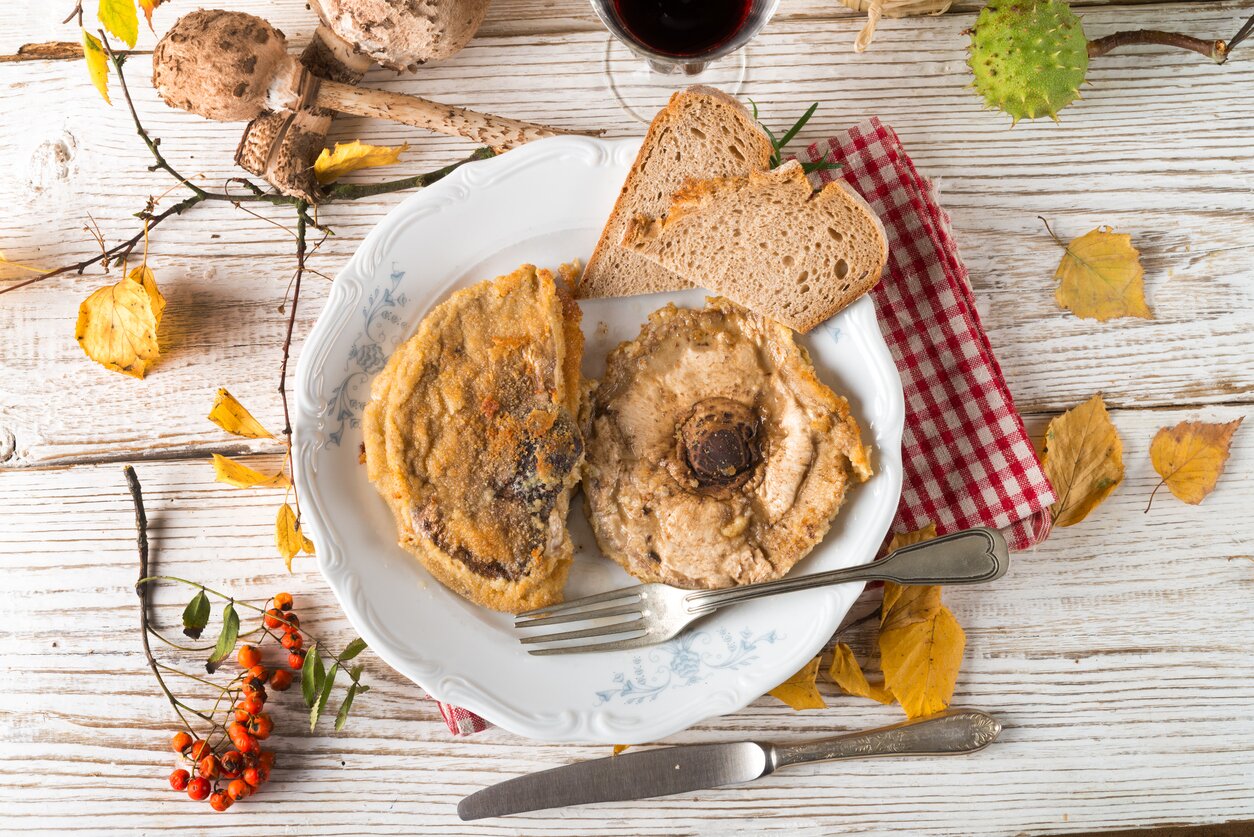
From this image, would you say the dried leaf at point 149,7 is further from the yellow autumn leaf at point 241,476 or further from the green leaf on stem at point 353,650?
the green leaf on stem at point 353,650

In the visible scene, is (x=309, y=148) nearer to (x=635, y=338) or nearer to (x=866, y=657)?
(x=635, y=338)

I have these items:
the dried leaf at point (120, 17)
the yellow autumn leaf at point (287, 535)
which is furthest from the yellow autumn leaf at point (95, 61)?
the yellow autumn leaf at point (287, 535)

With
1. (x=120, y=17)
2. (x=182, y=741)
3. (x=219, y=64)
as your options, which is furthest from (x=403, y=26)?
(x=182, y=741)

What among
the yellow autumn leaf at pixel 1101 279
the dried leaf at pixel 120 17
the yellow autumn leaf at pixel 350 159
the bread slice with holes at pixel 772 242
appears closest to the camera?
the dried leaf at pixel 120 17

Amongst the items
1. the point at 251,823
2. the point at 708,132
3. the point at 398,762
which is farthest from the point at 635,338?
the point at 251,823

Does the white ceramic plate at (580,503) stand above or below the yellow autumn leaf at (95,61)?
below

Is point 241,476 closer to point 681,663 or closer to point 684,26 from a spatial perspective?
point 681,663

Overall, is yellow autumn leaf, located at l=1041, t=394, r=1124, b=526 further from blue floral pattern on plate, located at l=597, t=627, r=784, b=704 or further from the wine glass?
the wine glass
